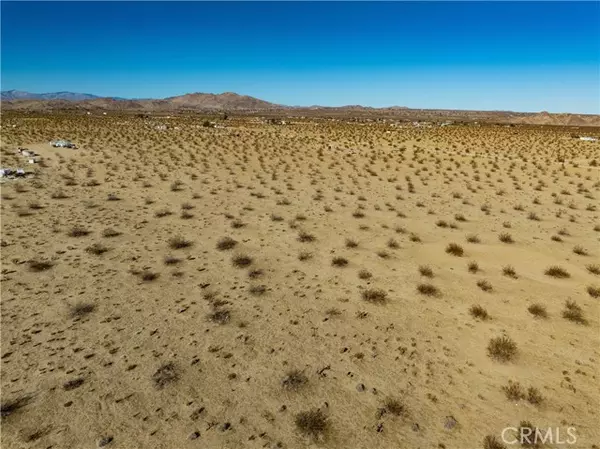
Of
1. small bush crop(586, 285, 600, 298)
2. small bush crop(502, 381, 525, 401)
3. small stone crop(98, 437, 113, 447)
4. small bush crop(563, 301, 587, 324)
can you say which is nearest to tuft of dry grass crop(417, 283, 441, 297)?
small bush crop(563, 301, 587, 324)

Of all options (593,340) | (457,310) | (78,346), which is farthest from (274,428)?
(593,340)

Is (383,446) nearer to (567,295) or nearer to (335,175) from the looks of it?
(567,295)

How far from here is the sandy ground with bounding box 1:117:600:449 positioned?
518 cm

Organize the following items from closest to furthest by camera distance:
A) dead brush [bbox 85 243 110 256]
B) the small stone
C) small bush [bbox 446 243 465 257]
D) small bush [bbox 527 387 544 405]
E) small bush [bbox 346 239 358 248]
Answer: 1. the small stone
2. small bush [bbox 527 387 544 405]
3. dead brush [bbox 85 243 110 256]
4. small bush [bbox 446 243 465 257]
5. small bush [bbox 346 239 358 248]

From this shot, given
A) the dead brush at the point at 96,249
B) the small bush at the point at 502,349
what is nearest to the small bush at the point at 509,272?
the small bush at the point at 502,349

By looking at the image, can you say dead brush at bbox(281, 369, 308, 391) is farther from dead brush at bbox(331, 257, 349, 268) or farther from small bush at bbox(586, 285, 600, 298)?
small bush at bbox(586, 285, 600, 298)

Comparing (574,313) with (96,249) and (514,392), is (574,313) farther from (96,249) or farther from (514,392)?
(96,249)

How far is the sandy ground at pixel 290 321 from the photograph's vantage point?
17.0ft

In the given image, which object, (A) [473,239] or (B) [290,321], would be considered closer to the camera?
(B) [290,321]

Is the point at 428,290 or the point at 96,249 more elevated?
the point at 96,249

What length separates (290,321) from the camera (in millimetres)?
7562

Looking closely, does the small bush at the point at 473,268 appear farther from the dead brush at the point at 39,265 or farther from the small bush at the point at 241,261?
the dead brush at the point at 39,265

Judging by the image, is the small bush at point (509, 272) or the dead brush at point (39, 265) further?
the small bush at point (509, 272)

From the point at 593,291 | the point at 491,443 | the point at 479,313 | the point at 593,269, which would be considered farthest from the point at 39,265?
the point at 593,269
